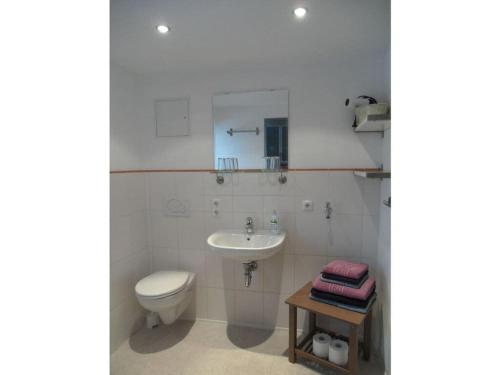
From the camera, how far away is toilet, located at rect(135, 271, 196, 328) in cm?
188

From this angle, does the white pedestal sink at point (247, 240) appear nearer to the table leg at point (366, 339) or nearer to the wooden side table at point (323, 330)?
the wooden side table at point (323, 330)

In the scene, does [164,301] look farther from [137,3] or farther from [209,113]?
[137,3]

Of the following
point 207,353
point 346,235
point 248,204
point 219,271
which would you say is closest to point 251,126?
point 248,204

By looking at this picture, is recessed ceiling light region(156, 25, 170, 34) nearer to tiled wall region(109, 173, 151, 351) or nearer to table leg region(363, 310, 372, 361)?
tiled wall region(109, 173, 151, 351)

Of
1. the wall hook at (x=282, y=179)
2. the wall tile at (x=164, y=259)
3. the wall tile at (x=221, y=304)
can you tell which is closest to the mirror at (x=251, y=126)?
the wall hook at (x=282, y=179)

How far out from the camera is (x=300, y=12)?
1.35 metres

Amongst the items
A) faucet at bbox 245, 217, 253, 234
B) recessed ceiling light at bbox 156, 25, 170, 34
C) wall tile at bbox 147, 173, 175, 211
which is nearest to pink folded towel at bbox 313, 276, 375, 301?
faucet at bbox 245, 217, 253, 234

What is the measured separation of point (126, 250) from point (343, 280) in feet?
5.31

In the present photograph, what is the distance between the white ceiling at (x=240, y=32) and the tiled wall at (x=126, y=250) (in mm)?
949

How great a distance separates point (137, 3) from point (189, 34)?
36 centimetres

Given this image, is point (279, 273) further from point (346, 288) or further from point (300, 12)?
point (300, 12)

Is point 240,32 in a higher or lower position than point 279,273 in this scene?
higher
